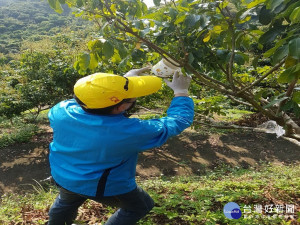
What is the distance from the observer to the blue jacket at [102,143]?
142 centimetres

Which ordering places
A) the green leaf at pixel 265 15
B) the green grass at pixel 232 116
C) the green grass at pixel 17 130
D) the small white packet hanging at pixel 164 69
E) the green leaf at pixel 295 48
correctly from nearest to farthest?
the green leaf at pixel 295 48 < the green leaf at pixel 265 15 < the small white packet hanging at pixel 164 69 < the green grass at pixel 17 130 < the green grass at pixel 232 116

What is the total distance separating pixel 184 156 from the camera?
6684 mm

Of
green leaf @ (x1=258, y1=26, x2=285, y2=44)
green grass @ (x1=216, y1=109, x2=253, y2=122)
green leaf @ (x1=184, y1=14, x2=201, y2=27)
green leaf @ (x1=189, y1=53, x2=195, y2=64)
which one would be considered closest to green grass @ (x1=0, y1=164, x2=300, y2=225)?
green leaf @ (x1=189, y1=53, x2=195, y2=64)

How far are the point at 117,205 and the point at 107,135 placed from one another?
62 cm

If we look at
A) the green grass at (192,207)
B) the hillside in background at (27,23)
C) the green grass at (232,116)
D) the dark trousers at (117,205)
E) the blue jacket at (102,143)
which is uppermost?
the blue jacket at (102,143)

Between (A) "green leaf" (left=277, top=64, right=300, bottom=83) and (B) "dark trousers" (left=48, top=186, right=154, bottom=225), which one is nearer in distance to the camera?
(A) "green leaf" (left=277, top=64, right=300, bottom=83)

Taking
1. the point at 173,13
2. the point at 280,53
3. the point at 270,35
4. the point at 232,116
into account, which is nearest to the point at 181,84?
the point at 173,13

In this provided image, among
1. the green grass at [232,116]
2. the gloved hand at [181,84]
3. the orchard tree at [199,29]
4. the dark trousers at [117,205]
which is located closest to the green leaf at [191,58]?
the orchard tree at [199,29]

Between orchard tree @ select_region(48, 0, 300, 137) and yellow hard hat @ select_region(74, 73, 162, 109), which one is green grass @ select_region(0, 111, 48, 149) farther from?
yellow hard hat @ select_region(74, 73, 162, 109)

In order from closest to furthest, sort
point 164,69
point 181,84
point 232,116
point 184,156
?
1. point 181,84
2. point 164,69
3. point 184,156
4. point 232,116

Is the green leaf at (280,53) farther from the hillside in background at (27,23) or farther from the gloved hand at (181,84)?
the hillside in background at (27,23)

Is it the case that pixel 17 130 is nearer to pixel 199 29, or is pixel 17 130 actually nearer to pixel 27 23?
pixel 199 29

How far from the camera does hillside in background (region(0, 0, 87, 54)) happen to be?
38344mm

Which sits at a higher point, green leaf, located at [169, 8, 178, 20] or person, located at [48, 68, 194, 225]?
green leaf, located at [169, 8, 178, 20]
